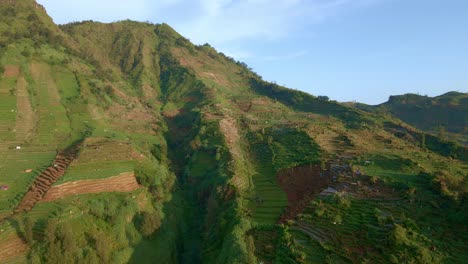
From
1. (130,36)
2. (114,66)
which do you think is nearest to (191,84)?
(114,66)

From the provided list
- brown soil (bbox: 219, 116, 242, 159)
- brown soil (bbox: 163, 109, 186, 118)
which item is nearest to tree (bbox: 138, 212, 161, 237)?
brown soil (bbox: 219, 116, 242, 159)

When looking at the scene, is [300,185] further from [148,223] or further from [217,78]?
[217,78]

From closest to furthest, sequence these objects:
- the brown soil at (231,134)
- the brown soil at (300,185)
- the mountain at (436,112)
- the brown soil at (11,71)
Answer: the brown soil at (300,185) → the brown soil at (231,134) → the brown soil at (11,71) → the mountain at (436,112)

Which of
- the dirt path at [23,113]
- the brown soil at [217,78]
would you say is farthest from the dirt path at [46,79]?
the brown soil at [217,78]

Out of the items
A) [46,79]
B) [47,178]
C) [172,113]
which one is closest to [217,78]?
[172,113]

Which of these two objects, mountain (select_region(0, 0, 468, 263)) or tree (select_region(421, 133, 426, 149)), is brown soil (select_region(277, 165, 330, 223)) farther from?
tree (select_region(421, 133, 426, 149))

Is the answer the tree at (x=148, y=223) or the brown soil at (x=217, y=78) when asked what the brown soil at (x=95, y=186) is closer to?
the tree at (x=148, y=223)

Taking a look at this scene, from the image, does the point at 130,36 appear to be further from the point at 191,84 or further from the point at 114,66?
the point at 191,84
